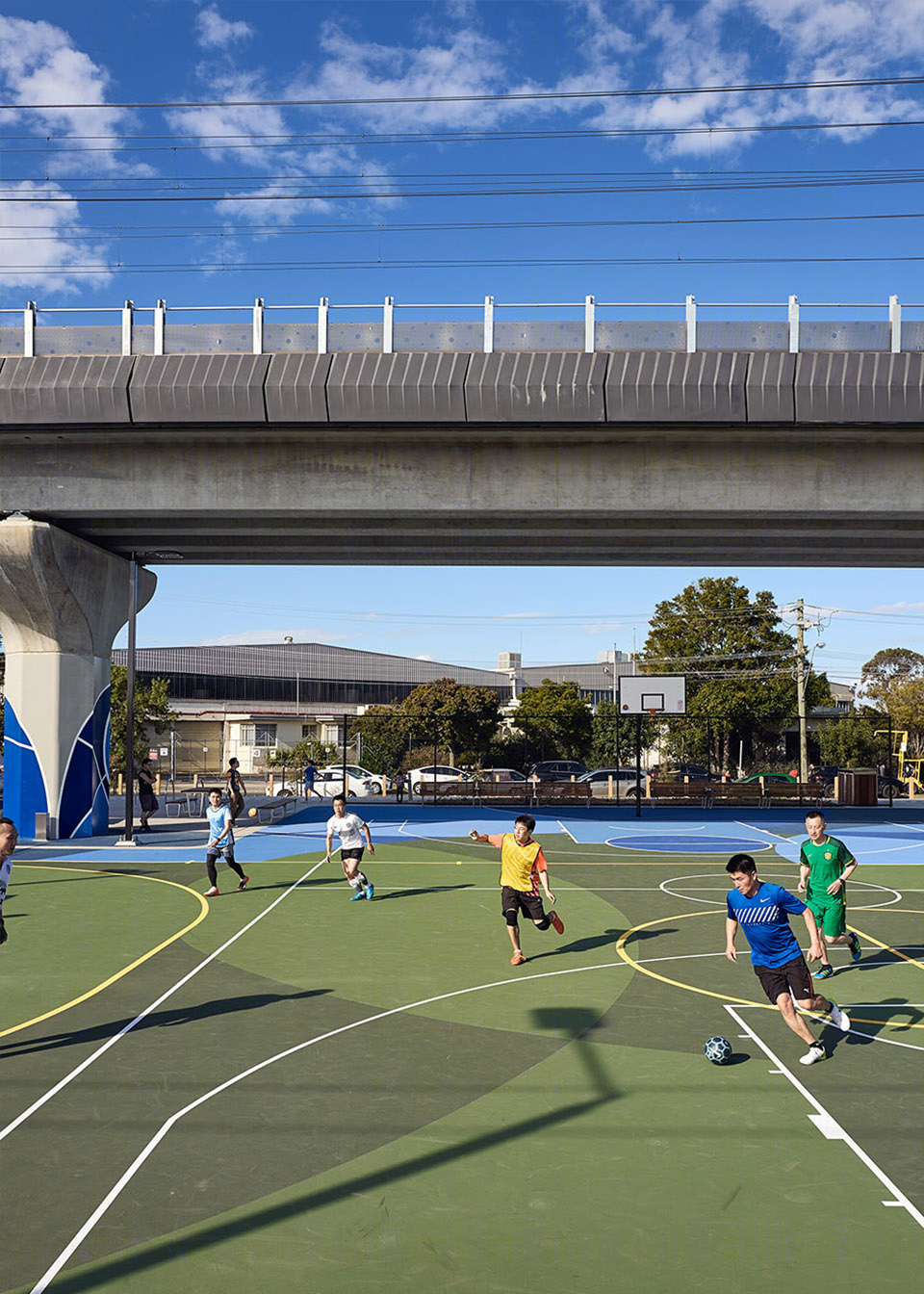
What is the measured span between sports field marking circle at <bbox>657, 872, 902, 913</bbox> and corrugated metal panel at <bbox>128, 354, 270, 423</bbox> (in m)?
13.8

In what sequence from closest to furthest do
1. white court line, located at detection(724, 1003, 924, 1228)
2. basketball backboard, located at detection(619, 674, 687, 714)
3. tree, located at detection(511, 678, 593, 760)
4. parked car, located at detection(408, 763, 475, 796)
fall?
white court line, located at detection(724, 1003, 924, 1228), basketball backboard, located at detection(619, 674, 687, 714), parked car, located at detection(408, 763, 475, 796), tree, located at detection(511, 678, 593, 760)

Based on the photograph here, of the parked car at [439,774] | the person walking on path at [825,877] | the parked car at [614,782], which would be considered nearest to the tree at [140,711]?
the parked car at [439,774]

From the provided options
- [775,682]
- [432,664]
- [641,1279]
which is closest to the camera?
[641,1279]

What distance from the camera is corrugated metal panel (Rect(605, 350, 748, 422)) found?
22.9 meters

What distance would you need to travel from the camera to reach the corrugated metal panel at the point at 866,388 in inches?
886

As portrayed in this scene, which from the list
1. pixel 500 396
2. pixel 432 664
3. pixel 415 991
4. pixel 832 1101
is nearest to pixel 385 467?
pixel 500 396

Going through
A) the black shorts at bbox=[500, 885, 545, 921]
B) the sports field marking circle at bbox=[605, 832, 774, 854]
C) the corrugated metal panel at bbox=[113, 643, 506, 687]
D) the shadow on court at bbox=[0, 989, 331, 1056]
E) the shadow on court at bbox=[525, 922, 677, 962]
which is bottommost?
the sports field marking circle at bbox=[605, 832, 774, 854]

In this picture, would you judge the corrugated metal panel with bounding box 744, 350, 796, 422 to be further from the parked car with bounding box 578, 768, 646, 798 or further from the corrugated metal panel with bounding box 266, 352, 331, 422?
the parked car with bounding box 578, 768, 646, 798

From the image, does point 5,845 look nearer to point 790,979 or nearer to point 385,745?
point 790,979

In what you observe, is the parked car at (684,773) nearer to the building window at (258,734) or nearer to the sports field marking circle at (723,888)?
the sports field marking circle at (723,888)

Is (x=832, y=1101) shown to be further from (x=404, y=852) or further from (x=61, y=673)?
(x=61, y=673)

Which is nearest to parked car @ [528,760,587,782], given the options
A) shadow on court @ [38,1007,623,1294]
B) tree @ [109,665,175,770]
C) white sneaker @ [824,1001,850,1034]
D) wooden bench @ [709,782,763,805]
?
wooden bench @ [709,782,763,805]

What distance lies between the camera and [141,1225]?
647 cm

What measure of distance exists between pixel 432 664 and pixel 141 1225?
3445 inches
